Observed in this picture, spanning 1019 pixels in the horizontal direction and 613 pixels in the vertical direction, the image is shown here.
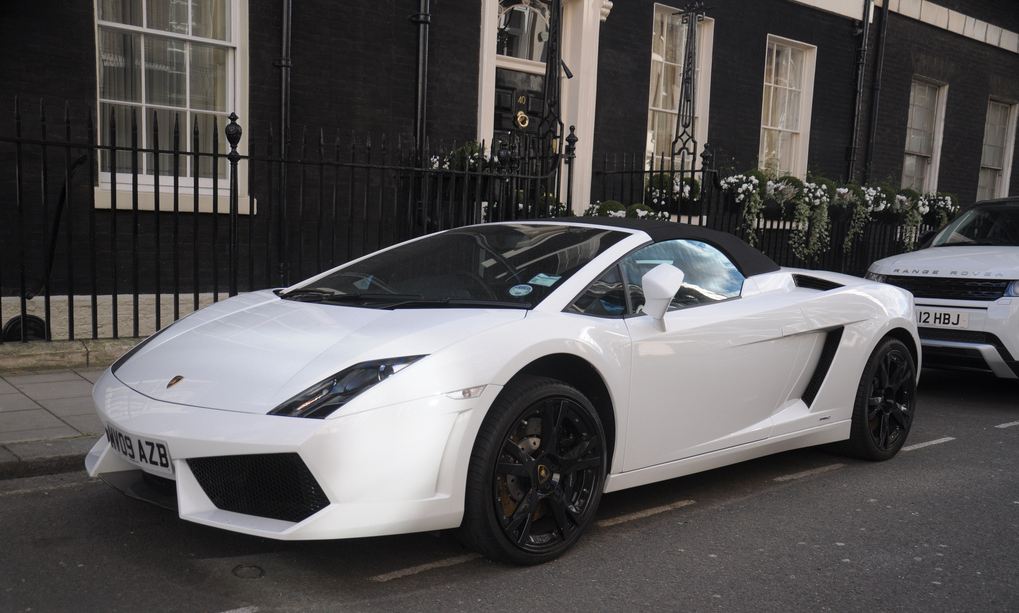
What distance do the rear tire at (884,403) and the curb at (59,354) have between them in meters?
5.02

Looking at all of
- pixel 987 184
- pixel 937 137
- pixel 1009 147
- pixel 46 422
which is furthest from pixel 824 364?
pixel 1009 147

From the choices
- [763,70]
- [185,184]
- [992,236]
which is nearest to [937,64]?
[763,70]

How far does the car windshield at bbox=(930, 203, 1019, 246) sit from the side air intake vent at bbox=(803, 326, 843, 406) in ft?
13.4

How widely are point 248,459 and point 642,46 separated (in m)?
10.00

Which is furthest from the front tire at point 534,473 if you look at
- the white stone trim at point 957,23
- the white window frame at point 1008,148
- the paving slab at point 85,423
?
the white window frame at point 1008,148

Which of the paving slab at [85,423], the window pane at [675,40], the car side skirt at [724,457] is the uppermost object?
the window pane at [675,40]

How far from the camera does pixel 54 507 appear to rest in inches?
161

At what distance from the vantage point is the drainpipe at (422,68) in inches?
375

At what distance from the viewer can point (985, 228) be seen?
8430 millimetres

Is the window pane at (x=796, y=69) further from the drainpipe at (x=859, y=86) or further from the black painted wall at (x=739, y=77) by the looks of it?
the drainpipe at (x=859, y=86)

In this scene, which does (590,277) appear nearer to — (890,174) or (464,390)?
(464,390)

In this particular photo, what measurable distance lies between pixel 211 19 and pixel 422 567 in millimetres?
6884

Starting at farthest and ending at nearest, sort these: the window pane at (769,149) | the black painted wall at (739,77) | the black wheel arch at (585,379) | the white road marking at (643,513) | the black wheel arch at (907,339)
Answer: the window pane at (769,149)
the black painted wall at (739,77)
the black wheel arch at (907,339)
the white road marking at (643,513)
the black wheel arch at (585,379)

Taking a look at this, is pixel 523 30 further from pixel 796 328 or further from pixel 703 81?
pixel 796 328
